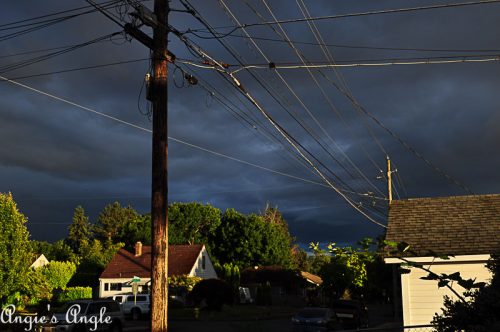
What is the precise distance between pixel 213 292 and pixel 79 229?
9286 cm

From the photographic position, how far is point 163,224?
11.3 metres

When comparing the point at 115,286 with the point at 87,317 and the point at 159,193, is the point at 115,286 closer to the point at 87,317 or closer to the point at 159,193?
the point at 87,317

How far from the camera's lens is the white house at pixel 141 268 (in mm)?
56003

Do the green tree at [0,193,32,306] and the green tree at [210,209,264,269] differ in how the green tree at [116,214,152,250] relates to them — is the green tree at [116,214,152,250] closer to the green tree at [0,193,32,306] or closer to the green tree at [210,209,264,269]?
the green tree at [210,209,264,269]

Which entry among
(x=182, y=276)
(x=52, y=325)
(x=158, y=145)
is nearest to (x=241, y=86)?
(x=158, y=145)

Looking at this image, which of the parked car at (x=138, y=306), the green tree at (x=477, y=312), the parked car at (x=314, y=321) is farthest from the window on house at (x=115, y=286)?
the green tree at (x=477, y=312)

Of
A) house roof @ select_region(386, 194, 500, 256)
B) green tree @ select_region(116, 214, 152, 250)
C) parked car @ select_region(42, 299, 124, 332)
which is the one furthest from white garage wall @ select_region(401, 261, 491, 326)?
green tree @ select_region(116, 214, 152, 250)

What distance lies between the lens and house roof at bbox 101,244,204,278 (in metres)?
56.3

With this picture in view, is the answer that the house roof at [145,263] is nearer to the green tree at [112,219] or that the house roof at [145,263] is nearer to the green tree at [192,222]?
the green tree at [192,222]

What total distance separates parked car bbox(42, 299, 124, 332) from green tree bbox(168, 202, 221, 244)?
5250 cm

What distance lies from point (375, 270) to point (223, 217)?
137ft

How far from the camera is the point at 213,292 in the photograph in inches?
1673

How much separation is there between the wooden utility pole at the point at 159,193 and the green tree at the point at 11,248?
30648 mm

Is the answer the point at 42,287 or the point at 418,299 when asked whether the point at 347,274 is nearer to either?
the point at 42,287
